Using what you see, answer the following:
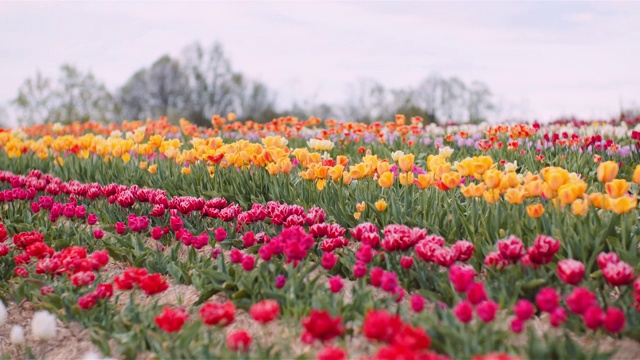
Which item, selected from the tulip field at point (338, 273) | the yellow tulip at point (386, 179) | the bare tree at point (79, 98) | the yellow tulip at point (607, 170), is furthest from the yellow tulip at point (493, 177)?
the bare tree at point (79, 98)

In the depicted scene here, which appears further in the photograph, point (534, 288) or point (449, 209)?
point (449, 209)

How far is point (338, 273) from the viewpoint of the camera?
4.40m

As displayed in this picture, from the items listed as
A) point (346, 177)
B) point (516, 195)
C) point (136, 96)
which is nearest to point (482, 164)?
point (516, 195)

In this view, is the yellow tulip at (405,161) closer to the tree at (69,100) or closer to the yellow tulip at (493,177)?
the yellow tulip at (493,177)

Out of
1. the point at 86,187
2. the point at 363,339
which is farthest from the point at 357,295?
the point at 86,187

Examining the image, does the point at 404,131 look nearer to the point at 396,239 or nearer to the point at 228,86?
the point at 396,239

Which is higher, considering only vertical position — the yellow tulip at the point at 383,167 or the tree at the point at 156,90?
the tree at the point at 156,90

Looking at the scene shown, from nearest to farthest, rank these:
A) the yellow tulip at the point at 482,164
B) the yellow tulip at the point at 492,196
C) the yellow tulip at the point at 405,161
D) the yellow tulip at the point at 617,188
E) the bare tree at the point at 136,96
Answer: the yellow tulip at the point at 617,188 → the yellow tulip at the point at 492,196 → the yellow tulip at the point at 482,164 → the yellow tulip at the point at 405,161 → the bare tree at the point at 136,96

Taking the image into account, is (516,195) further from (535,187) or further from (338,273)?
(338,273)

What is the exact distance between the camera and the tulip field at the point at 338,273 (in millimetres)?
3010

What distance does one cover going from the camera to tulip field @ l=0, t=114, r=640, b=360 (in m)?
3.01

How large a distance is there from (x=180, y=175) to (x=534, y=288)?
4.63 metres

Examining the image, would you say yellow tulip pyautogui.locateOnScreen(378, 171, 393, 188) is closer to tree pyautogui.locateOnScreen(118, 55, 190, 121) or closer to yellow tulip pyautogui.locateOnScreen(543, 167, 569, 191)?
yellow tulip pyautogui.locateOnScreen(543, 167, 569, 191)

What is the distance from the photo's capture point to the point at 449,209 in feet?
16.5
